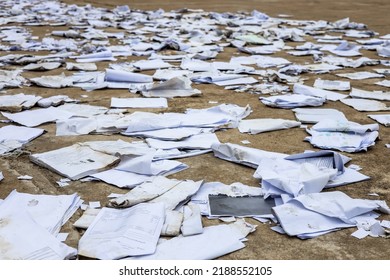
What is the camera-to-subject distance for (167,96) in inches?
131

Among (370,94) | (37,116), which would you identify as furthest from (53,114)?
(370,94)

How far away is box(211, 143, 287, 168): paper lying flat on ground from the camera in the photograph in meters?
2.20

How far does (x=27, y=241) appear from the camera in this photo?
154 cm

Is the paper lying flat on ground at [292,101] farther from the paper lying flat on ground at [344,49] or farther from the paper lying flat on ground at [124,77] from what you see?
the paper lying flat on ground at [344,49]

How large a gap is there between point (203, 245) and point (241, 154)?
0.77 meters

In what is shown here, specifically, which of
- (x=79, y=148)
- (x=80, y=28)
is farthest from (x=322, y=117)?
(x=80, y=28)

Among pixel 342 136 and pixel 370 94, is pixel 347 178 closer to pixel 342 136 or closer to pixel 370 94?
pixel 342 136

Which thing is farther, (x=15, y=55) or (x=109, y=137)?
(x=15, y=55)

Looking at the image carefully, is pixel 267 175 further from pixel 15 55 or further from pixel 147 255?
pixel 15 55

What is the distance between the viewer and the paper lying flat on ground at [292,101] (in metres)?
3.08

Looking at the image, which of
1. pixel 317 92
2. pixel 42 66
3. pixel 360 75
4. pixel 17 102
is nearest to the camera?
pixel 17 102

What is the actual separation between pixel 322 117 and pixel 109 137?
126cm

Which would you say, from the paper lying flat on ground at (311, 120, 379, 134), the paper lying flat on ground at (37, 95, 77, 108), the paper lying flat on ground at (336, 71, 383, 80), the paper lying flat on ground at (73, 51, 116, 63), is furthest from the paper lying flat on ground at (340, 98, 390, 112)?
the paper lying flat on ground at (73, 51, 116, 63)

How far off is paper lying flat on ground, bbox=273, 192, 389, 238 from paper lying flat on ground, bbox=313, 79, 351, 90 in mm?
1825
